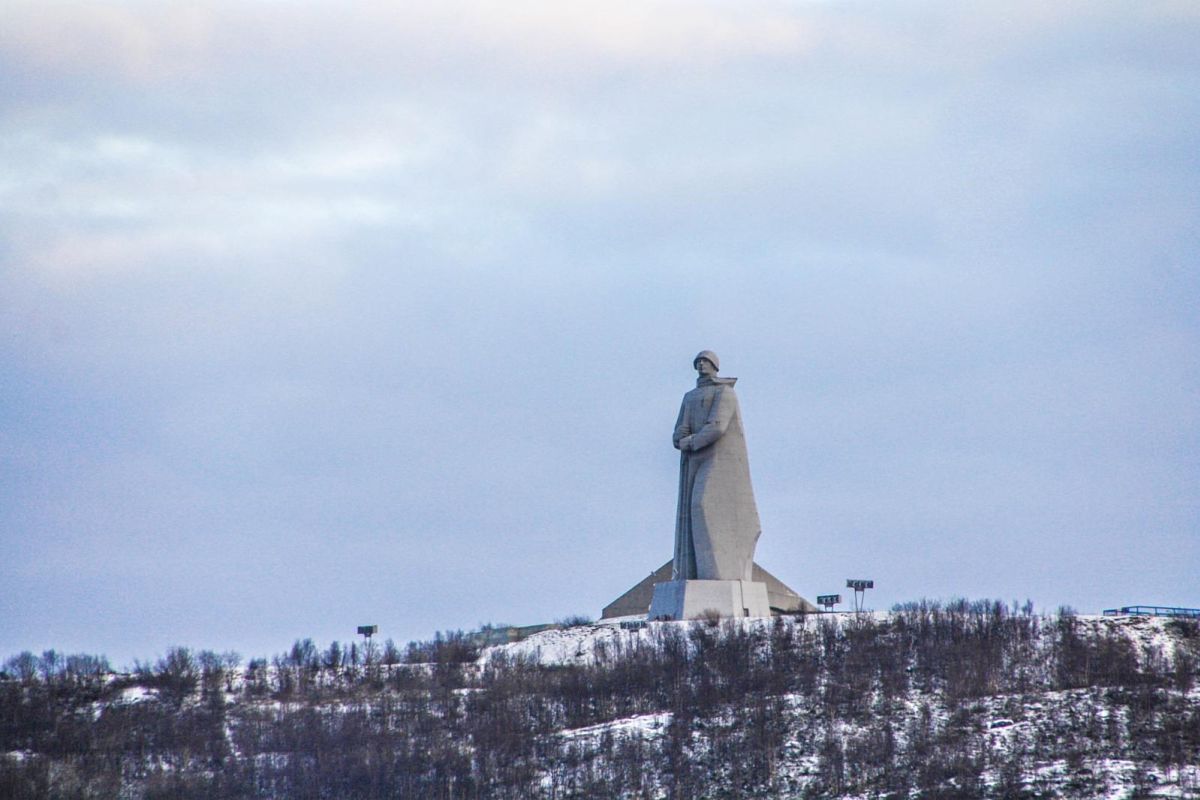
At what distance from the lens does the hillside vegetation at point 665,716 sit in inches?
1005

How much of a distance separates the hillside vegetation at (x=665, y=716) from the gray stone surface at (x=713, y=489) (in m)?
1.49

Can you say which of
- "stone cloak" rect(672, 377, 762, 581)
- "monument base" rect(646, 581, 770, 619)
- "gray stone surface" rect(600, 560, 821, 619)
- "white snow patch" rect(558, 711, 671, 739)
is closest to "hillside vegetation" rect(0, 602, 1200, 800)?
"white snow patch" rect(558, 711, 671, 739)

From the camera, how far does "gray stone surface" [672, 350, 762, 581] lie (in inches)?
1292

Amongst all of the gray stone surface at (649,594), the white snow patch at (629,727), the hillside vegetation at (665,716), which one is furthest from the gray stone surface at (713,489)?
the gray stone surface at (649,594)

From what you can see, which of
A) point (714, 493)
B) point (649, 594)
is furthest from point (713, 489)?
point (649, 594)

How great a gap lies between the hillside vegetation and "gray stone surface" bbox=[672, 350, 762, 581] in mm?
→ 1495

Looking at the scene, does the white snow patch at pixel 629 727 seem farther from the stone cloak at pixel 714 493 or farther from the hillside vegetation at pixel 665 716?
the stone cloak at pixel 714 493

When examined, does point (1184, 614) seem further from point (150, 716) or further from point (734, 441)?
point (150, 716)

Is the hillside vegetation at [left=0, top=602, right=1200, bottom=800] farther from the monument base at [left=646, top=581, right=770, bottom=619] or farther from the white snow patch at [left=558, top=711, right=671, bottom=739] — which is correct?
the monument base at [left=646, top=581, right=770, bottom=619]

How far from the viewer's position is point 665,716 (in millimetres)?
28391

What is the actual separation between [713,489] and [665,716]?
19.3 ft

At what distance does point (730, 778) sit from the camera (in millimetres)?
25844

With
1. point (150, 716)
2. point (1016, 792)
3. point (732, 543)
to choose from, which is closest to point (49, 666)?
point (150, 716)

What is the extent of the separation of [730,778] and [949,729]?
343 centimetres
